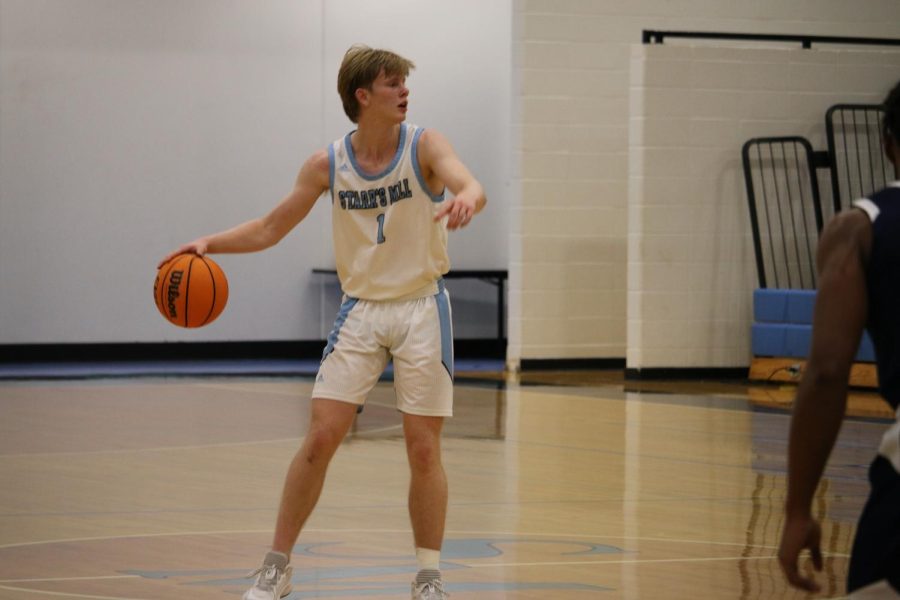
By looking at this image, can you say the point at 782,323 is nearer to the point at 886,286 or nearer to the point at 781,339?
the point at 781,339

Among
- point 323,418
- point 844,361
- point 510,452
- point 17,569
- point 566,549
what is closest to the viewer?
point 844,361

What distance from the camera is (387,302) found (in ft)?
14.0

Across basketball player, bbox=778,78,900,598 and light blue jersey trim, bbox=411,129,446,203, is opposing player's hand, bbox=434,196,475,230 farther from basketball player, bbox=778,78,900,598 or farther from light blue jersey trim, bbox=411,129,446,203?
basketball player, bbox=778,78,900,598

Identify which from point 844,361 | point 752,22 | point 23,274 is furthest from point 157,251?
point 844,361

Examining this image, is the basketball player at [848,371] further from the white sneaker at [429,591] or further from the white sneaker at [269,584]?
the white sneaker at [269,584]

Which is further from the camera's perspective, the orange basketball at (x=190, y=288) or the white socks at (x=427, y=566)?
Result: the orange basketball at (x=190, y=288)

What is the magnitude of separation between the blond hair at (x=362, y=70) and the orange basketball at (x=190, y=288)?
2.17 ft

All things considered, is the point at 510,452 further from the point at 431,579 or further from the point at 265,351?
the point at 265,351

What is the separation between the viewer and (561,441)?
812cm

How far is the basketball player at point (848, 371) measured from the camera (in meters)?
2.16

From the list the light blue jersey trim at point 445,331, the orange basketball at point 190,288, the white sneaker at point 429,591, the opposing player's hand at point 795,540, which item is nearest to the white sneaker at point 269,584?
the white sneaker at point 429,591

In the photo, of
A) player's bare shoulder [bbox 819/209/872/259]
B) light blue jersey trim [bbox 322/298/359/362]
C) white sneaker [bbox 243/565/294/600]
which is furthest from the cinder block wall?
player's bare shoulder [bbox 819/209/872/259]

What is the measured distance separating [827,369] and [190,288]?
268cm

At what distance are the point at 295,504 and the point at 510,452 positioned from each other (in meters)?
3.55
